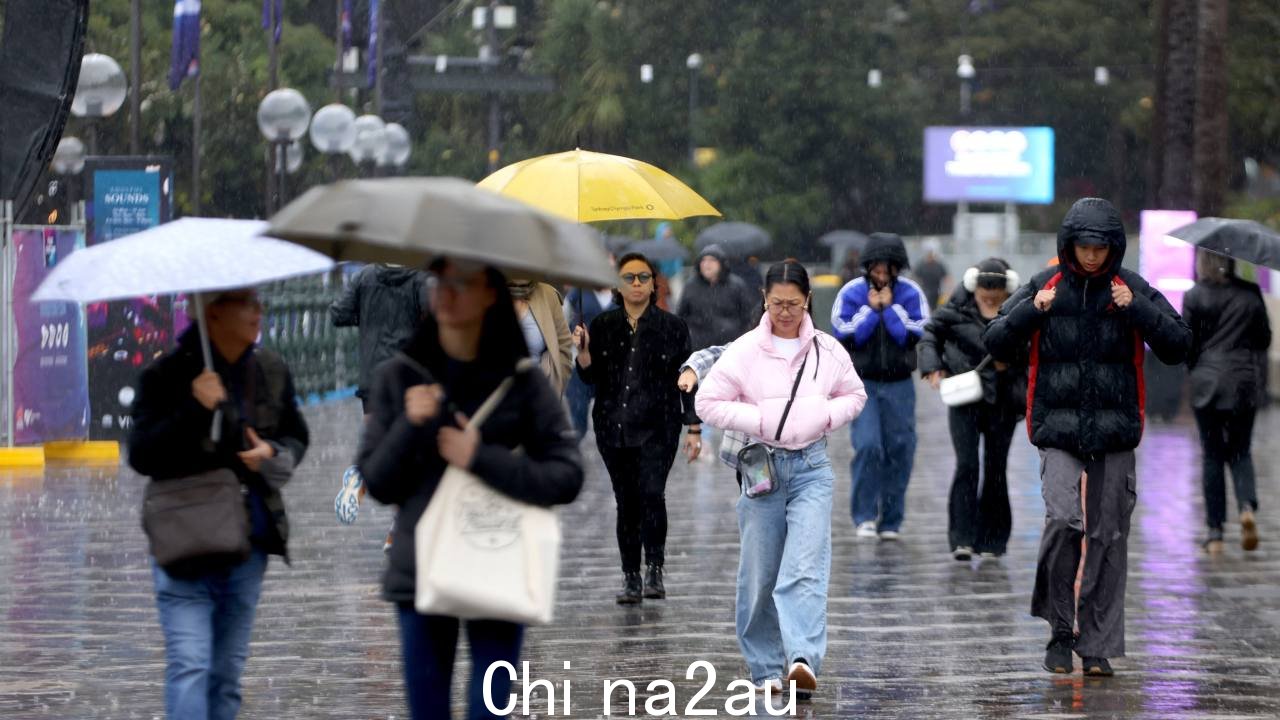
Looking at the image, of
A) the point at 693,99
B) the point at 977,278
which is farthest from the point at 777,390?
the point at 693,99

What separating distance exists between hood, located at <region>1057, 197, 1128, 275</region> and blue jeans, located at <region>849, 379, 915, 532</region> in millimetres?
4514

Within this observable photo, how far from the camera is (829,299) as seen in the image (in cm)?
4112

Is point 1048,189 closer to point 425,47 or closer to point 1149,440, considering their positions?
point 425,47

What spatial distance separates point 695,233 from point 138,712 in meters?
55.3

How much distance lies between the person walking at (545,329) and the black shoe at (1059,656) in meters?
2.98

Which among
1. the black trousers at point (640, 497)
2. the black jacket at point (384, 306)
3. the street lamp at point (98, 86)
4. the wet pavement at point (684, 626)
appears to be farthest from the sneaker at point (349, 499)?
the street lamp at point (98, 86)

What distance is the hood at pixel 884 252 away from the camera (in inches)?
500

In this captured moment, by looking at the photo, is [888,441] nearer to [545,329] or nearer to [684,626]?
[545,329]

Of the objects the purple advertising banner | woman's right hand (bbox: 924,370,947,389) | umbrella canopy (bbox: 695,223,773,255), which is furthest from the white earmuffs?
umbrella canopy (bbox: 695,223,773,255)

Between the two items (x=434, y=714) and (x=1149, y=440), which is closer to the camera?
(x=434, y=714)

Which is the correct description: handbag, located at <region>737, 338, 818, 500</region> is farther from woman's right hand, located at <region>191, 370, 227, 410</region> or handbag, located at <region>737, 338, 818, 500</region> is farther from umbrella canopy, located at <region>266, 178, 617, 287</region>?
umbrella canopy, located at <region>266, 178, 617, 287</region>

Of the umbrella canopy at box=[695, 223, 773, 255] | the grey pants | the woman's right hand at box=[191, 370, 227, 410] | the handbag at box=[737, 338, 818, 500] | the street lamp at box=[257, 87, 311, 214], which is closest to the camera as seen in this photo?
the woman's right hand at box=[191, 370, 227, 410]

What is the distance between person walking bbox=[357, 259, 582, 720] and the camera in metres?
5.12

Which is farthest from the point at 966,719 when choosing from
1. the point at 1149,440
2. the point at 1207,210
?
the point at 1207,210
